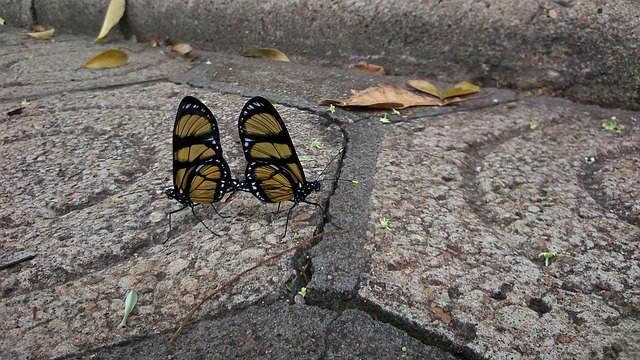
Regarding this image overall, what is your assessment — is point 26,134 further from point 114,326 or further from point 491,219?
point 491,219

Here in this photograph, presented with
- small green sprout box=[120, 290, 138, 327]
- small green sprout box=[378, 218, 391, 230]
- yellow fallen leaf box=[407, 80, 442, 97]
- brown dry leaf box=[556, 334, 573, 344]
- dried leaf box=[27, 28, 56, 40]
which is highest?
yellow fallen leaf box=[407, 80, 442, 97]

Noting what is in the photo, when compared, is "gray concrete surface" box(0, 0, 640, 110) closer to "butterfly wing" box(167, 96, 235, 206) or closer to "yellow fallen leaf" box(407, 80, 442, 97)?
"yellow fallen leaf" box(407, 80, 442, 97)

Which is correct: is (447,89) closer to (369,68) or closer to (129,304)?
(369,68)

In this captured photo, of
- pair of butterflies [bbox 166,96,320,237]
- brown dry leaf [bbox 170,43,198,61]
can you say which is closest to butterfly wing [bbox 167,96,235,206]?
pair of butterflies [bbox 166,96,320,237]

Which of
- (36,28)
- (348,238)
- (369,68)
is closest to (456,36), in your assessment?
(369,68)

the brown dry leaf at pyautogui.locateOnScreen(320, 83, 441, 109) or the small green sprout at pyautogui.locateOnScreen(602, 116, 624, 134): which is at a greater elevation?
the small green sprout at pyautogui.locateOnScreen(602, 116, 624, 134)

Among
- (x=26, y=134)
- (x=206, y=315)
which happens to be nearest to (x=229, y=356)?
(x=206, y=315)
